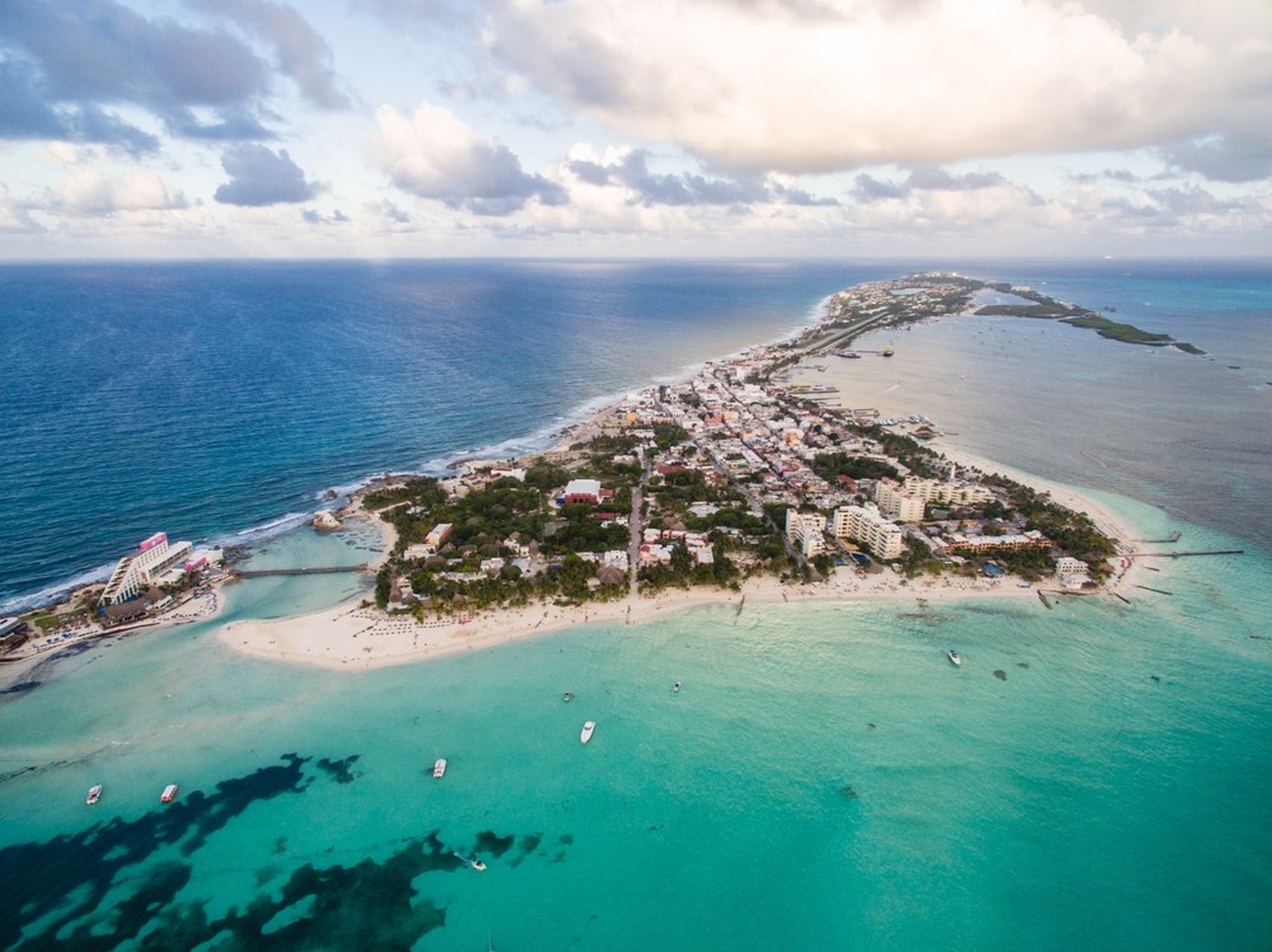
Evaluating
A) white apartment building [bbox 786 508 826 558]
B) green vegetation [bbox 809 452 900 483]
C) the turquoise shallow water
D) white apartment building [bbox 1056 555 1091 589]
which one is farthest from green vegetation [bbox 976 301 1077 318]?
the turquoise shallow water

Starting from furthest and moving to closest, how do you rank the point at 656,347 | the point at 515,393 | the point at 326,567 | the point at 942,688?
the point at 656,347 → the point at 515,393 → the point at 326,567 → the point at 942,688

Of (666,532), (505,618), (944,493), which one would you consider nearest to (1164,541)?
(944,493)

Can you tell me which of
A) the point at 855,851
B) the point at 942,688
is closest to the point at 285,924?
the point at 855,851

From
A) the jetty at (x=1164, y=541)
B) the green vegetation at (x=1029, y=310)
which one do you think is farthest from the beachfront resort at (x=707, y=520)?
the green vegetation at (x=1029, y=310)

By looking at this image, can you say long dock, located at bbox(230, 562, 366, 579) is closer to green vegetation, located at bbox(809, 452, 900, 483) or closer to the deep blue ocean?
the deep blue ocean

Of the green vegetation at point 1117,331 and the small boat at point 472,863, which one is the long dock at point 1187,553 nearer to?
the small boat at point 472,863

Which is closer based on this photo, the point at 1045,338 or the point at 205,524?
the point at 205,524

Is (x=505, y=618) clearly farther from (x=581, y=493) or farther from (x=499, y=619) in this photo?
(x=581, y=493)

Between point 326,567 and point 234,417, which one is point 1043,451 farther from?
point 234,417
